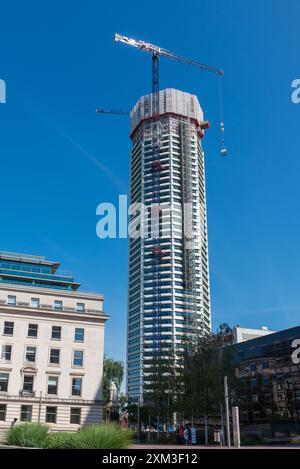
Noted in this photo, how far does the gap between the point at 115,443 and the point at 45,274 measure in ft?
206

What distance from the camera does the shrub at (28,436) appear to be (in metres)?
22.9

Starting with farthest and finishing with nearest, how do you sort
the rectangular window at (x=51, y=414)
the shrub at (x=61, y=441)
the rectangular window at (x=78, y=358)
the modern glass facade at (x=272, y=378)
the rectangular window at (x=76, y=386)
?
1. the modern glass facade at (x=272, y=378)
2. the rectangular window at (x=78, y=358)
3. the rectangular window at (x=76, y=386)
4. the rectangular window at (x=51, y=414)
5. the shrub at (x=61, y=441)

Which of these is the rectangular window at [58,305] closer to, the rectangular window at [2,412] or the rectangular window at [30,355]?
the rectangular window at [30,355]

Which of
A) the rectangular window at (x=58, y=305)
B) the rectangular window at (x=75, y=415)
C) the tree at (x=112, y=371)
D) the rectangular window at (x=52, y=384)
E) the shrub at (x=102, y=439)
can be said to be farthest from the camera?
the tree at (x=112, y=371)

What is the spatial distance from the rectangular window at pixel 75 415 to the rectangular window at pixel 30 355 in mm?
7415

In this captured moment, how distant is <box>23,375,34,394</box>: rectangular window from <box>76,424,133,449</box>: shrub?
39908 mm

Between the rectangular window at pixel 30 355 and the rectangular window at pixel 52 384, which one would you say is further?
the rectangular window at pixel 30 355

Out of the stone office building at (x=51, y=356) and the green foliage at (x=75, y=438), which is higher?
the stone office building at (x=51, y=356)

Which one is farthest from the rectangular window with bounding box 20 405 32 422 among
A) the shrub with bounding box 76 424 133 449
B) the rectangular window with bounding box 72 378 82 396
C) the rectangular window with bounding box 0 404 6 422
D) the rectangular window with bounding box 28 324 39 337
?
the shrub with bounding box 76 424 133 449

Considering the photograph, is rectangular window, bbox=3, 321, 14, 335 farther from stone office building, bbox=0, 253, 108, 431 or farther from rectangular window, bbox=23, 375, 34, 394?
rectangular window, bbox=23, 375, 34, 394

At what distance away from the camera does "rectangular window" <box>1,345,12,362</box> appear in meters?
58.1

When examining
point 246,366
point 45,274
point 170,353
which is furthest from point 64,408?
point 246,366

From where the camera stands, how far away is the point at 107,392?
288 ft

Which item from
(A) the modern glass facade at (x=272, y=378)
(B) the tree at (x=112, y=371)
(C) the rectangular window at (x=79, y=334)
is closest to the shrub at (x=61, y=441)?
(C) the rectangular window at (x=79, y=334)
